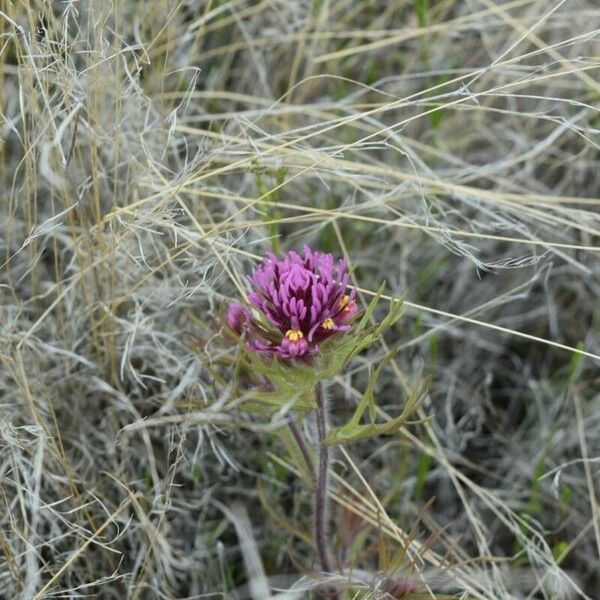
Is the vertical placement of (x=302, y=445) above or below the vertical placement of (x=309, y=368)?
below

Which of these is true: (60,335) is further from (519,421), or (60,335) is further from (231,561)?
(519,421)

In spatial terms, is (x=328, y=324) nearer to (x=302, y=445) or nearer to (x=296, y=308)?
(x=296, y=308)

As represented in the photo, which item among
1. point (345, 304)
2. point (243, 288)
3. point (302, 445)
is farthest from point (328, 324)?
point (243, 288)

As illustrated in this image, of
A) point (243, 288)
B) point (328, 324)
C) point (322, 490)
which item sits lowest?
point (322, 490)

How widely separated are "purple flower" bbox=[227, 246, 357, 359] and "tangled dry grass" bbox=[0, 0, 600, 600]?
71mm

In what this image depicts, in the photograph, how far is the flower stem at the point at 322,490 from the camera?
3.60 ft

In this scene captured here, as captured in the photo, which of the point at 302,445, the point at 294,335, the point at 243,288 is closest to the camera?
the point at 294,335

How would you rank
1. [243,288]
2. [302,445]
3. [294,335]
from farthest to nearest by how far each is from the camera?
[243,288] → [302,445] → [294,335]

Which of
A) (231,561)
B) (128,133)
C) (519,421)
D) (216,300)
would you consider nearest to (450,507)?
(519,421)

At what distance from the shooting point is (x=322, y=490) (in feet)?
3.80

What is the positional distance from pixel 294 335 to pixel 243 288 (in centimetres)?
32

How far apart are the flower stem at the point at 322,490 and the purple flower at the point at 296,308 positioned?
9 cm

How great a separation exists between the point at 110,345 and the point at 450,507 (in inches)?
26.2

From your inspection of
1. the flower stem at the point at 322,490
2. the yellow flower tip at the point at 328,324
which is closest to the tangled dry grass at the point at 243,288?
the flower stem at the point at 322,490
